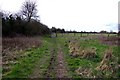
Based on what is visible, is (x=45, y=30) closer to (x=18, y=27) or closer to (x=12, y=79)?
(x=18, y=27)

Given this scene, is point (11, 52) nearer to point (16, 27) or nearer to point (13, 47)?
point (13, 47)

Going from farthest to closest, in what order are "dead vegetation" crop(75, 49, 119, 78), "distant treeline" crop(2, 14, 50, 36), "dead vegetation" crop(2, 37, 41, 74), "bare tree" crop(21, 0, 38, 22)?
"bare tree" crop(21, 0, 38, 22)
"distant treeline" crop(2, 14, 50, 36)
"dead vegetation" crop(2, 37, 41, 74)
"dead vegetation" crop(75, 49, 119, 78)

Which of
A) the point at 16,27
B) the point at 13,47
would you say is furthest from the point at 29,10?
the point at 13,47

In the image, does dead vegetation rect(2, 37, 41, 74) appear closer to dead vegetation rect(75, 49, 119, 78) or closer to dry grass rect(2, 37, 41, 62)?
dry grass rect(2, 37, 41, 62)

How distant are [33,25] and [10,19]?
9247 mm

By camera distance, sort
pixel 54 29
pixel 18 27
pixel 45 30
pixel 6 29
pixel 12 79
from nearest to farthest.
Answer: pixel 12 79, pixel 6 29, pixel 18 27, pixel 45 30, pixel 54 29

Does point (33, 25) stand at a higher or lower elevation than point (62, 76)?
higher

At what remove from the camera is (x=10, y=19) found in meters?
51.2

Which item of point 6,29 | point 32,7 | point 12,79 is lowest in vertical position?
point 12,79

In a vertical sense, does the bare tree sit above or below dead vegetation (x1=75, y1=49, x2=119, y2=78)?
above

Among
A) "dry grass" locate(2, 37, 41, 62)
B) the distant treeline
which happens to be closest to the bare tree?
the distant treeline

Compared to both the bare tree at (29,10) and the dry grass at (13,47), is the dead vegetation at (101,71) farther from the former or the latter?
the bare tree at (29,10)

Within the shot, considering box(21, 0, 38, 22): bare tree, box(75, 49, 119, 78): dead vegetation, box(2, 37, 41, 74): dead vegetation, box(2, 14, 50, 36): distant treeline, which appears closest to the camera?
box(75, 49, 119, 78): dead vegetation

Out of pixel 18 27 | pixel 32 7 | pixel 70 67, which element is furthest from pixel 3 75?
pixel 32 7
